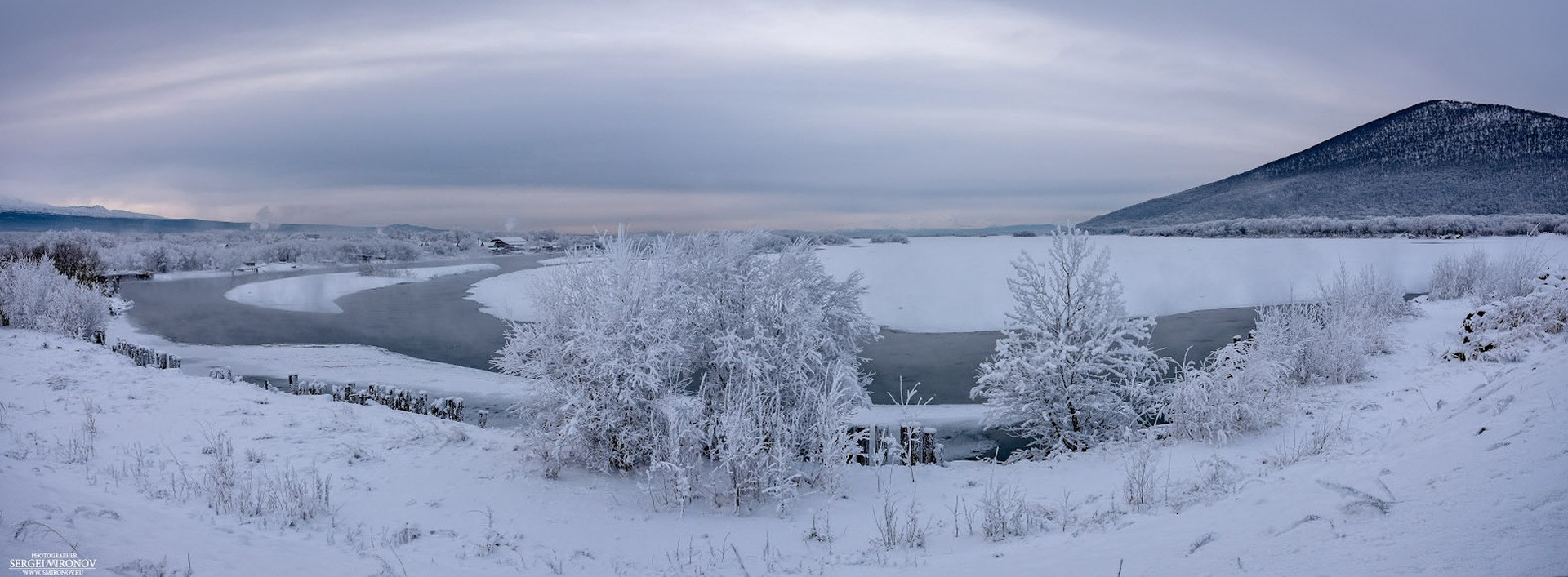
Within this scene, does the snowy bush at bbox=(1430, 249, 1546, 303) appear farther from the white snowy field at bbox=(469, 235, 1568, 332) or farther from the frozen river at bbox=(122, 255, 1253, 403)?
the frozen river at bbox=(122, 255, 1253, 403)

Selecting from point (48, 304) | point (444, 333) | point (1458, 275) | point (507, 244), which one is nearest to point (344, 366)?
point (444, 333)

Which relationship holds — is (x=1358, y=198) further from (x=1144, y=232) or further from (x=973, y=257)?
(x=973, y=257)

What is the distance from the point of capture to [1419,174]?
58062mm

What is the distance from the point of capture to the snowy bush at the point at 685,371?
8.41 m

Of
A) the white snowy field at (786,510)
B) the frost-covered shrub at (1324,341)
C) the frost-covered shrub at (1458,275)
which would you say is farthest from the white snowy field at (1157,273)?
the white snowy field at (786,510)

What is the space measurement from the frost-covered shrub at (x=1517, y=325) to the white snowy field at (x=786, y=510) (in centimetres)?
196

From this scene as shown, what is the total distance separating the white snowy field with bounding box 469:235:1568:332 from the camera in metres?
28.4

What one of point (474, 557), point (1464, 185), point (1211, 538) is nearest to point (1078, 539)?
point (1211, 538)

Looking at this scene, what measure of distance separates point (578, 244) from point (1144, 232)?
5172 centimetres

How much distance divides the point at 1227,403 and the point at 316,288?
156ft

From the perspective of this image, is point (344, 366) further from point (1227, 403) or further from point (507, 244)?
point (507, 244)

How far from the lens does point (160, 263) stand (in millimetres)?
55156

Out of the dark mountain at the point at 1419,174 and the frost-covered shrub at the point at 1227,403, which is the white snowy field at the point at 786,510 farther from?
the dark mountain at the point at 1419,174

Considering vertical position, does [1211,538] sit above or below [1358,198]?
below
